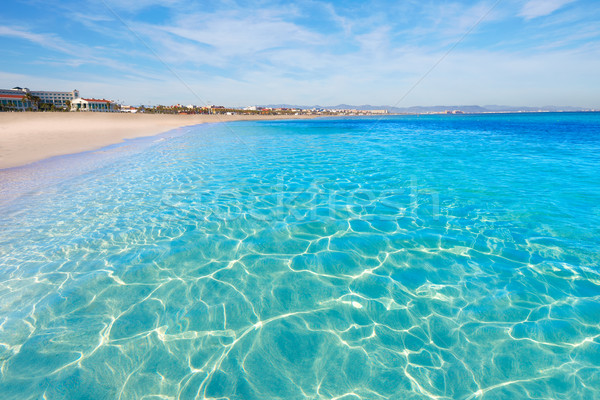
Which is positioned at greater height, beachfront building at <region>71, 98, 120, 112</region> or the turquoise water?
beachfront building at <region>71, 98, 120, 112</region>

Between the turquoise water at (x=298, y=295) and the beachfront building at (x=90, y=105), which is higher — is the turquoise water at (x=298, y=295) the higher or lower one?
the lower one

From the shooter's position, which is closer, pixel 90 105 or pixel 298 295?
pixel 298 295

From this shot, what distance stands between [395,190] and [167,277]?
8.94 metres

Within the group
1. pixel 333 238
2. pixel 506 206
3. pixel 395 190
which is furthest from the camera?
pixel 395 190

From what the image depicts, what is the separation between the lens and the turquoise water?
11.6 feet

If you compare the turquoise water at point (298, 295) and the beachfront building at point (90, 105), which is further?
the beachfront building at point (90, 105)

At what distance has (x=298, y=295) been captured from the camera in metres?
5.05

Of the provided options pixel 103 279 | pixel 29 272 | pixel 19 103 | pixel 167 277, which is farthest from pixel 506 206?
pixel 19 103

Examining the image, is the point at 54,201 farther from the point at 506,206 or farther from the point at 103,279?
the point at 506,206

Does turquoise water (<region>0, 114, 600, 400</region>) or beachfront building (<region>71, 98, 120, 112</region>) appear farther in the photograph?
beachfront building (<region>71, 98, 120, 112</region>)

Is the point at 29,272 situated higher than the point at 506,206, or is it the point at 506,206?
the point at 506,206

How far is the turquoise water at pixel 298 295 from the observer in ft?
11.6

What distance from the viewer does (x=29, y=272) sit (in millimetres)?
5602

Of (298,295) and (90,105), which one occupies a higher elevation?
(90,105)
